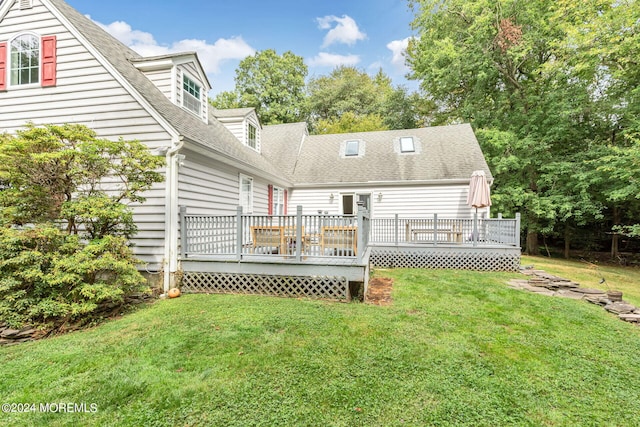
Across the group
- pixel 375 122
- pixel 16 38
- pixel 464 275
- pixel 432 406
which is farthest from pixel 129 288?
pixel 375 122

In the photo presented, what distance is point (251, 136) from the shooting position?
447 inches

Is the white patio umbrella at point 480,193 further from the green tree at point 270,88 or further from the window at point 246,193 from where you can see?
the green tree at point 270,88

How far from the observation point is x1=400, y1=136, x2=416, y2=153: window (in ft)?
42.6

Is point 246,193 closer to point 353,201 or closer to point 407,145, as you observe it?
point 353,201

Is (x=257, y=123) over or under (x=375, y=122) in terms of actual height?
under

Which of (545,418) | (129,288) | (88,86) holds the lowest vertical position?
(545,418)

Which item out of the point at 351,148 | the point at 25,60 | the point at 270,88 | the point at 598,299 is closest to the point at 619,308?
the point at 598,299

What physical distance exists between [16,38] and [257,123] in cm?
686

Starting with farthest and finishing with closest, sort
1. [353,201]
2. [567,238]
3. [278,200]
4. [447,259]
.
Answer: [567,238], [353,201], [278,200], [447,259]

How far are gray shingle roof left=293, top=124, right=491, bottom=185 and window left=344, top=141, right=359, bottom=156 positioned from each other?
26cm

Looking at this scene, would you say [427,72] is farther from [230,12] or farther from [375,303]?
[375,303]

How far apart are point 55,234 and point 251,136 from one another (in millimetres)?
8080

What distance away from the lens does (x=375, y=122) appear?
72.4ft

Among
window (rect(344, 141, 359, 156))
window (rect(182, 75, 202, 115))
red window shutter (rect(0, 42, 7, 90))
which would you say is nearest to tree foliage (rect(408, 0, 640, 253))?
window (rect(344, 141, 359, 156))
